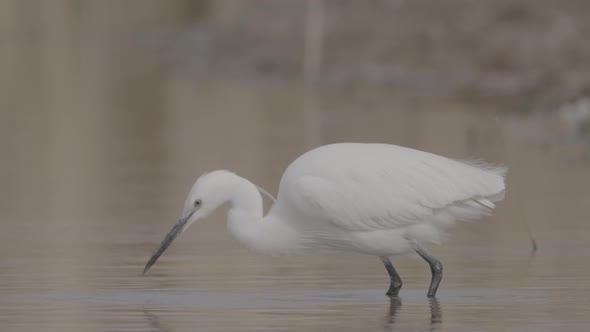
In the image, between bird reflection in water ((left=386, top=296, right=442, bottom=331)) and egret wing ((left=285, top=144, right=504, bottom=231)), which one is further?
egret wing ((left=285, top=144, right=504, bottom=231))

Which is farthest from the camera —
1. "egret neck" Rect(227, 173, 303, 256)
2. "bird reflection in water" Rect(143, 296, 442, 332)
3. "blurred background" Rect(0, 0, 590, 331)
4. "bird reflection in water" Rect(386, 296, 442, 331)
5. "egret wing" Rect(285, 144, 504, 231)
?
"egret neck" Rect(227, 173, 303, 256)

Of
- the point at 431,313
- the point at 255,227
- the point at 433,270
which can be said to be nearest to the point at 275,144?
the point at 255,227

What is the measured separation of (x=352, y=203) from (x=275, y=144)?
34.6ft

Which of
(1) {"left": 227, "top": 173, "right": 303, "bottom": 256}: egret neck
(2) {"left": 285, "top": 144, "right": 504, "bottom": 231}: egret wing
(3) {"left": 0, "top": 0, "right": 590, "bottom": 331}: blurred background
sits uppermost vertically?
(2) {"left": 285, "top": 144, "right": 504, "bottom": 231}: egret wing

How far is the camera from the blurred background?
10289 mm

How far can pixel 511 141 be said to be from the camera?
20797 mm

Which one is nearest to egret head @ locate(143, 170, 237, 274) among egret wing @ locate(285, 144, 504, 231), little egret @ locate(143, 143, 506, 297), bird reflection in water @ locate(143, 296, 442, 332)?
little egret @ locate(143, 143, 506, 297)

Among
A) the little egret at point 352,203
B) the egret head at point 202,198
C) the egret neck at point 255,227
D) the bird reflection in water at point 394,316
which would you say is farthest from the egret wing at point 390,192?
the bird reflection in water at point 394,316

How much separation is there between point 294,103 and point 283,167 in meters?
9.85

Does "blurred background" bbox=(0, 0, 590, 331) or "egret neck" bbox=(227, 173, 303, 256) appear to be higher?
"egret neck" bbox=(227, 173, 303, 256)

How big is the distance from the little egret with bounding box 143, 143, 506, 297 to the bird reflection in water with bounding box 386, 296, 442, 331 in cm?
19

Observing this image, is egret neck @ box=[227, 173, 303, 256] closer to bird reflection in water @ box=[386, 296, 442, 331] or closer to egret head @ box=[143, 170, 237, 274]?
egret head @ box=[143, 170, 237, 274]

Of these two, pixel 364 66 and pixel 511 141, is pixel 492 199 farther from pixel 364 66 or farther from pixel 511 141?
pixel 364 66

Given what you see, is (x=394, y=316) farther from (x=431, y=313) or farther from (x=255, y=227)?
(x=255, y=227)
